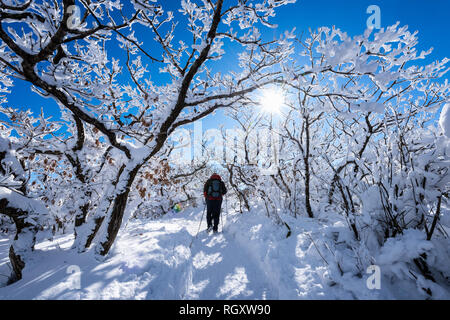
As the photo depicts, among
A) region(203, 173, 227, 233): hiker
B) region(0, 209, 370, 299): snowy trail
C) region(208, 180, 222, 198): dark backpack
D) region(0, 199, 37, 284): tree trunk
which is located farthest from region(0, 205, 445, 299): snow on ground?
region(208, 180, 222, 198): dark backpack

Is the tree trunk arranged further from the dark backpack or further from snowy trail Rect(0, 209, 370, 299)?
the dark backpack

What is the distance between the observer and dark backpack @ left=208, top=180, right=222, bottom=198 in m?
6.40

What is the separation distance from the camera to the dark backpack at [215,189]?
640 cm

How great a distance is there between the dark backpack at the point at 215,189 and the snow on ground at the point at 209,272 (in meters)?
2.30

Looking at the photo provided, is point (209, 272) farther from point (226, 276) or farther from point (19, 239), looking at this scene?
point (19, 239)

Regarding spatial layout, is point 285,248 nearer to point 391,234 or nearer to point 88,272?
point 391,234

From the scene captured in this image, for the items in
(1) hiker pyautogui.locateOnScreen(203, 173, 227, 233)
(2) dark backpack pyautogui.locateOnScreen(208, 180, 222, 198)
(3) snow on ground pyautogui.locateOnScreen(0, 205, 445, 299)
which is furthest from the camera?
(2) dark backpack pyautogui.locateOnScreen(208, 180, 222, 198)

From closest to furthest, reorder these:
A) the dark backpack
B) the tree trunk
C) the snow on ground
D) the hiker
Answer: the snow on ground, the tree trunk, the hiker, the dark backpack

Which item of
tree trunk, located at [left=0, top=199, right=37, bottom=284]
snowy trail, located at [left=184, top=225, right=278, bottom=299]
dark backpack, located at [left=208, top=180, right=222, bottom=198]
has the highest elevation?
dark backpack, located at [left=208, top=180, right=222, bottom=198]

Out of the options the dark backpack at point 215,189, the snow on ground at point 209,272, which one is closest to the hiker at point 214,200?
the dark backpack at point 215,189

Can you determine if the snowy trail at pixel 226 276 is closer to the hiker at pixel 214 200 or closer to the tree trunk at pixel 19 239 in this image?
the hiker at pixel 214 200

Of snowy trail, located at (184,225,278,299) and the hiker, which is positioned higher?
the hiker

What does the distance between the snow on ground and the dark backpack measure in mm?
2300
